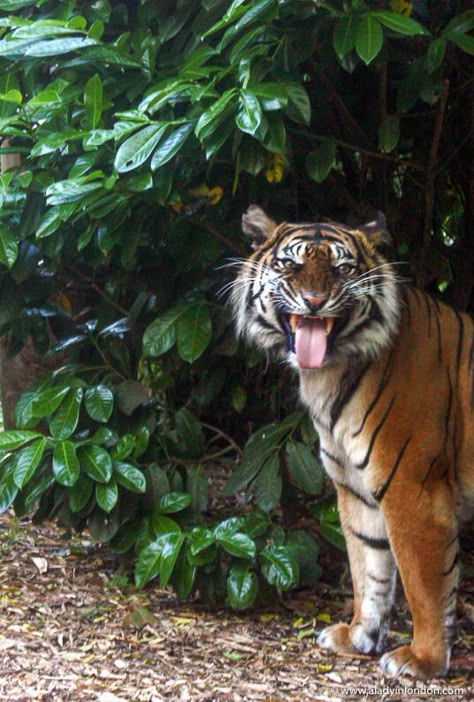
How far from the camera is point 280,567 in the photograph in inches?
167

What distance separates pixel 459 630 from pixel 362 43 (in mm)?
2614

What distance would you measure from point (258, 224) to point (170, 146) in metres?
0.57

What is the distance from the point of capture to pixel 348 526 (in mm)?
4191

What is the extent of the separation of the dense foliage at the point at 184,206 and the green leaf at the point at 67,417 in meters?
0.01

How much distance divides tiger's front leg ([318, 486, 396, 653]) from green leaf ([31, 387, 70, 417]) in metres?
1.38

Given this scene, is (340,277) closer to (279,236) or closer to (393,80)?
(279,236)

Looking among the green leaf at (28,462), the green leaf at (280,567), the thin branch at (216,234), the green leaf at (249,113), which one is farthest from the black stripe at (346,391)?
the green leaf at (28,462)

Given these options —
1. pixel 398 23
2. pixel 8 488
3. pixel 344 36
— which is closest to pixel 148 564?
pixel 8 488

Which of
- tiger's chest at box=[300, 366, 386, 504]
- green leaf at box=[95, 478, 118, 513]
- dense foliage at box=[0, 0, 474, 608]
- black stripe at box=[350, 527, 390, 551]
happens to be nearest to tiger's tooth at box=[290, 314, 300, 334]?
tiger's chest at box=[300, 366, 386, 504]

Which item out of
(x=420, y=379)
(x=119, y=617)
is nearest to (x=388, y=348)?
(x=420, y=379)

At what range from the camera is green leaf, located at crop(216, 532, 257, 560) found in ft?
13.9

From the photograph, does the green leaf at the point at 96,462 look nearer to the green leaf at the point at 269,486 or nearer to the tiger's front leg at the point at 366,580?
the green leaf at the point at 269,486

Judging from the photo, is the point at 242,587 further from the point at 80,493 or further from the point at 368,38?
the point at 368,38

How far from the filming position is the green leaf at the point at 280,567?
422 centimetres
